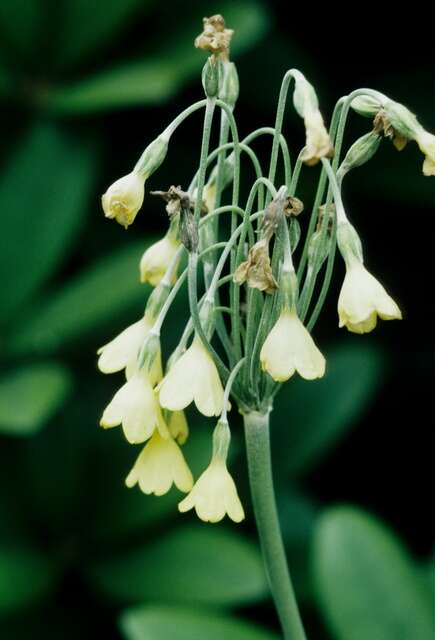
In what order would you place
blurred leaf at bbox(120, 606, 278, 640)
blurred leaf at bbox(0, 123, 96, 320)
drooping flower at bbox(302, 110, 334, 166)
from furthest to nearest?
blurred leaf at bbox(0, 123, 96, 320) → blurred leaf at bbox(120, 606, 278, 640) → drooping flower at bbox(302, 110, 334, 166)

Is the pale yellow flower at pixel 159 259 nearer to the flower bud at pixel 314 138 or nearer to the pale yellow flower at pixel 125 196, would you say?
the pale yellow flower at pixel 125 196

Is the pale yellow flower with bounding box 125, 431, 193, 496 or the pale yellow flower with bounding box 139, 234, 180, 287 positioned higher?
the pale yellow flower with bounding box 139, 234, 180, 287

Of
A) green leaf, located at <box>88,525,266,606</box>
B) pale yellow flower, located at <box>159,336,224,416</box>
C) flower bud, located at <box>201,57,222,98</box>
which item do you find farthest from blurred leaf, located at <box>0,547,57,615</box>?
flower bud, located at <box>201,57,222,98</box>

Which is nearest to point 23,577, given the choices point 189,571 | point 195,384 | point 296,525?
point 189,571

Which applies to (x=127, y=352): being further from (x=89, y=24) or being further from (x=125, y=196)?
(x=89, y=24)

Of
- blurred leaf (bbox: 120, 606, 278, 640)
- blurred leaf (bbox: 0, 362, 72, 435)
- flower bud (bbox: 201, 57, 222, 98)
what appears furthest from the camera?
blurred leaf (bbox: 0, 362, 72, 435)

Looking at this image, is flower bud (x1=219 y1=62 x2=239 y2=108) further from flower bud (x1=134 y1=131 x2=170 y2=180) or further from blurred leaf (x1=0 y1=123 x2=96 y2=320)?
blurred leaf (x1=0 y1=123 x2=96 y2=320)

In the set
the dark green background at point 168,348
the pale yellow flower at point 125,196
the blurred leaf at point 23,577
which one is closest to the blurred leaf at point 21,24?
the dark green background at point 168,348

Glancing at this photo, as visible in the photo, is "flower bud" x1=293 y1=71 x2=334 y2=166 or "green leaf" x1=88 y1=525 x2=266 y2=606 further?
"green leaf" x1=88 y1=525 x2=266 y2=606
